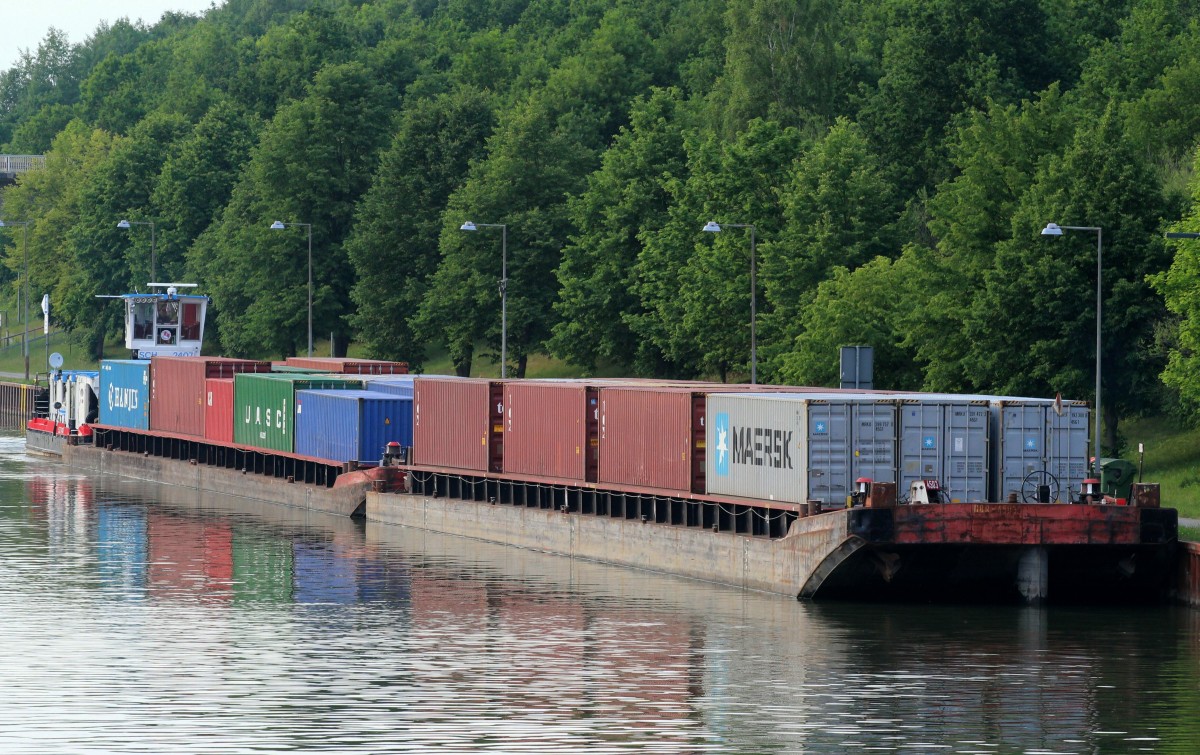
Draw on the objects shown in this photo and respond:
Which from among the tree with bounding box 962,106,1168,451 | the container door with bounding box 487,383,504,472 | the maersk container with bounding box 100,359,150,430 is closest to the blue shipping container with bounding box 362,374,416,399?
the container door with bounding box 487,383,504,472

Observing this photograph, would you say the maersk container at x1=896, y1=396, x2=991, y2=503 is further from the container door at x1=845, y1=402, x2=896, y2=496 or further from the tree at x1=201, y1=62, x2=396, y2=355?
the tree at x1=201, y1=62, x2=396, y2=355

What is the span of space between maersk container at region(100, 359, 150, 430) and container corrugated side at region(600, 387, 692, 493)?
45.5 metres

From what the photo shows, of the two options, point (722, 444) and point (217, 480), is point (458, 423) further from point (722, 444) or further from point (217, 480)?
point (217, 480)

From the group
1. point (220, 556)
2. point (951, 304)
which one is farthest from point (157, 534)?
point (951, 304)

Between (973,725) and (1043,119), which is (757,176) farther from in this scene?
(973,725)

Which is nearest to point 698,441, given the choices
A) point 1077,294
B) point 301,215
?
point 1077,294

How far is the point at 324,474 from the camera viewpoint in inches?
3342

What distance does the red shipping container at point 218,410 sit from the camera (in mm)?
93312

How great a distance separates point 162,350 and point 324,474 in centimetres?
3600

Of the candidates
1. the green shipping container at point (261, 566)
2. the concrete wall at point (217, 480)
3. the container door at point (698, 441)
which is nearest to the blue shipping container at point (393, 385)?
the concrete wall at point (217, 480)

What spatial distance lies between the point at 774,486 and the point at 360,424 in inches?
1079

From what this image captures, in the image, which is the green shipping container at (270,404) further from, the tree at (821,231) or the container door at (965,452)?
the container door at (965,452)

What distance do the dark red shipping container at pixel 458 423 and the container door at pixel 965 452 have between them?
62.5 feet

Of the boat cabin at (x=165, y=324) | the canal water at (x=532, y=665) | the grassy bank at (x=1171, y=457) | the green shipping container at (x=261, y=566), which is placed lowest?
the canal water at (x=532, y=665)
